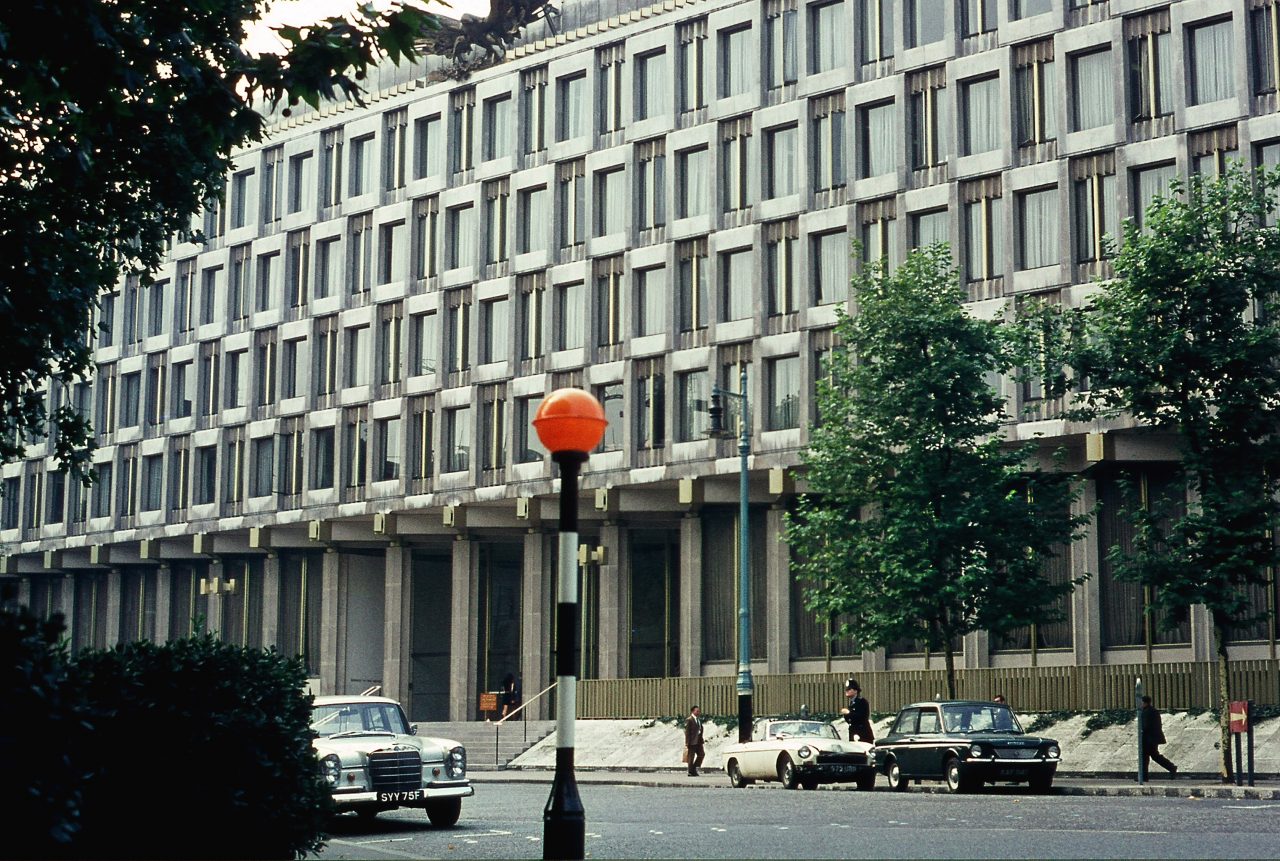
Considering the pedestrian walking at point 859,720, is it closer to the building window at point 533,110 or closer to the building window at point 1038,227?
the building window at point 1038,227

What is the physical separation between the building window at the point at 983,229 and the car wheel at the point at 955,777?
19744mm

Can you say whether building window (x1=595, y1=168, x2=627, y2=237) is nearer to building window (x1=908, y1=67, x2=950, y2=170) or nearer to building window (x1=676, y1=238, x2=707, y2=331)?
building window (x1=676, y1=238, x2=707, y2=331)

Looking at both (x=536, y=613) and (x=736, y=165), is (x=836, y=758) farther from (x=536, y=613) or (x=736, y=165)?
(x=536, y=613)

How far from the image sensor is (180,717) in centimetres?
1439

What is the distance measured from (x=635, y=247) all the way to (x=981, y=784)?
A: 2848 centimetres

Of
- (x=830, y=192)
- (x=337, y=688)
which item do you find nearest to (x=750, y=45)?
(x=830, y=192)

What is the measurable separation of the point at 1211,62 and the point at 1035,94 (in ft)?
15.5

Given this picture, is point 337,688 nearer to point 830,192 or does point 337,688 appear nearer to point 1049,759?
point 830,192

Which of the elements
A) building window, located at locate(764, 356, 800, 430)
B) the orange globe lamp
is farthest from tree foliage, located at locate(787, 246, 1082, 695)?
the orange globe lamp

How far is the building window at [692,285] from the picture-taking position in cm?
5319

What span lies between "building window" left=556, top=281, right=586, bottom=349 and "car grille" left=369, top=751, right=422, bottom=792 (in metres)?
34.8

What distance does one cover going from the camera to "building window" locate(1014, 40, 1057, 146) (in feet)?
151

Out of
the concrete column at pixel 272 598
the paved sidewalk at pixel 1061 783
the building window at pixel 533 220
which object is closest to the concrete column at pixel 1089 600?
the paved sidewalk at pixel 1061 783

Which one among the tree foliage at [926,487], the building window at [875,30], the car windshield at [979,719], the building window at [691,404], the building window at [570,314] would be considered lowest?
the car windshield at [979,719]
